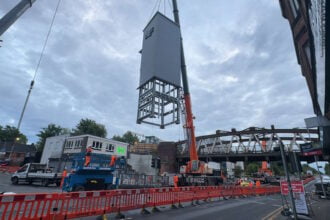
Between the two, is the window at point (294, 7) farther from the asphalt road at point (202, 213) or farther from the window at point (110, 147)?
the window at point (110, 147)

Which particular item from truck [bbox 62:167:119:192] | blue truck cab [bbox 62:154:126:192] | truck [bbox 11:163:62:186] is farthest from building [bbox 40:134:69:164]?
truck [bbox 62:167:119:192]

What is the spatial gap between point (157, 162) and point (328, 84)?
10.6m

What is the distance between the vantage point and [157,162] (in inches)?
518

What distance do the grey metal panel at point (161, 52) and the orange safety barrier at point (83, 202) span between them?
630 cm

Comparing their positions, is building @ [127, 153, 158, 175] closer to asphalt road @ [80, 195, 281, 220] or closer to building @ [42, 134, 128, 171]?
building @ [42, 134, 128, 171]

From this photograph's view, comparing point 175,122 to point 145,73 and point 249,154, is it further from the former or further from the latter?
point 249,154

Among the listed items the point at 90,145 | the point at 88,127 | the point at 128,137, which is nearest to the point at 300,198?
the point at 90,145

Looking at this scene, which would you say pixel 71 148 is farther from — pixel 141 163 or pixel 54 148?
pixel 141 163

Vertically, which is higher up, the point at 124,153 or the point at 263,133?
the point at 263,133

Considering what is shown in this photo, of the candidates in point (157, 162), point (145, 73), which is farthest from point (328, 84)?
point (157, 162)

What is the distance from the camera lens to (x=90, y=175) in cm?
1291

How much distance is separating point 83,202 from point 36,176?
16990 mm

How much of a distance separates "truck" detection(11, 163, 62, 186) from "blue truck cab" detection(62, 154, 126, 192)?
27.2 feet

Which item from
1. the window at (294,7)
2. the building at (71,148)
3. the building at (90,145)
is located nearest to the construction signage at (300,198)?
the window at (294,7)
